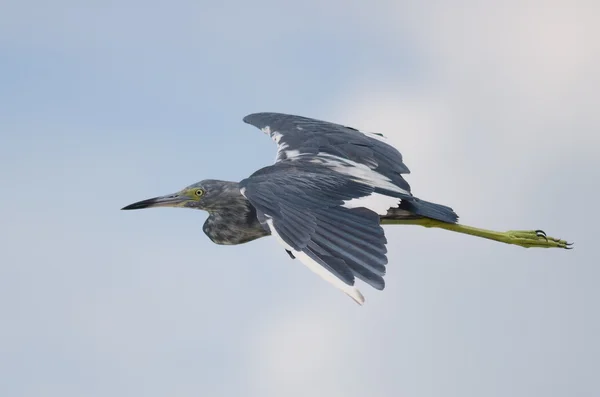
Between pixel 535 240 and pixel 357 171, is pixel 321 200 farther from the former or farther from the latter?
pixel 535 240

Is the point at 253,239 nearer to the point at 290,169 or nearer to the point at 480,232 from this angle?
the point at 290,169

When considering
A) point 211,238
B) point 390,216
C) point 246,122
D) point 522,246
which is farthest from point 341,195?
point 246,122

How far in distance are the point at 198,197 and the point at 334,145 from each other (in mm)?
1529

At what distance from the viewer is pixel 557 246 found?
36.8 ft

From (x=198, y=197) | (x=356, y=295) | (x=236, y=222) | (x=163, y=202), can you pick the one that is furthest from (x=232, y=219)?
(x=356, y=295)

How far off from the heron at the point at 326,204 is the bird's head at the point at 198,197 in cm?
1

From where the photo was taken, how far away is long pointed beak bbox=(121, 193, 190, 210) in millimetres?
10922

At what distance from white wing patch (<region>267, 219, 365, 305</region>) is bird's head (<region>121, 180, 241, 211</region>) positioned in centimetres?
256

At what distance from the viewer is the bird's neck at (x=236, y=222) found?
1044 centimetres

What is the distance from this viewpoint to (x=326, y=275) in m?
7.62

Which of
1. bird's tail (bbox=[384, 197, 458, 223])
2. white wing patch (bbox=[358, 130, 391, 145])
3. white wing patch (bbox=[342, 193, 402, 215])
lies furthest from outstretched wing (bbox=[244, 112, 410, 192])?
white wing patch (bbox=[342, 193, 402, 215])

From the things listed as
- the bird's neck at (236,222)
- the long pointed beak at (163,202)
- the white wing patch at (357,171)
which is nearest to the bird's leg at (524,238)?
the white wing patch at (357,171)

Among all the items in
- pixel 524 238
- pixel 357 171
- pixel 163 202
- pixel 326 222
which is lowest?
pixel 326 222

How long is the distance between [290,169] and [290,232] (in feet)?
5.81
